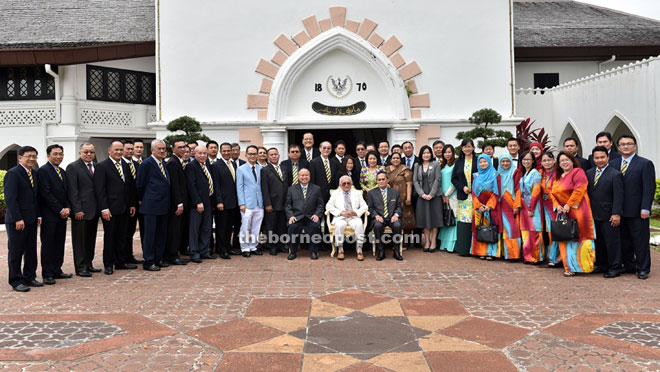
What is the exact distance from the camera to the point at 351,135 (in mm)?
14305

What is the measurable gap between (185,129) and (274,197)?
145 inches

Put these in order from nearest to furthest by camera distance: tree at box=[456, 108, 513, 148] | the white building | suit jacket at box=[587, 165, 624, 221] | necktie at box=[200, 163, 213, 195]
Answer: suit jacket at box=[587, 165, 624, 221], necktie at box=[200, 163, 213, 195], tree at box=[456, 108, 513, 148], the white building

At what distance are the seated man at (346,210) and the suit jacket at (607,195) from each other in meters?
3.38

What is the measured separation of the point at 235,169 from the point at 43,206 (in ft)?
10.1

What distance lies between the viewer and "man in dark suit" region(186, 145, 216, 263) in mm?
8078

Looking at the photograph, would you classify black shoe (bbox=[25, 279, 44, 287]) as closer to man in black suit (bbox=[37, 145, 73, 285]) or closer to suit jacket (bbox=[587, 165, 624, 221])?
man in black suit (bbox=[37, 145, 73, 285])

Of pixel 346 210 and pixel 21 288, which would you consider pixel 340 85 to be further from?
pixel 21 288

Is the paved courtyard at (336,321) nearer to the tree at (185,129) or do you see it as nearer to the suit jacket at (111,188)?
the suit jacket at (111,188)

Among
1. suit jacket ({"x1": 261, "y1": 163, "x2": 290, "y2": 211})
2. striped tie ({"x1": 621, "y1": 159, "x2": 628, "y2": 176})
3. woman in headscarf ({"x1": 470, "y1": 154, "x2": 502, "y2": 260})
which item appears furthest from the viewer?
suit jacket ({"x1": 261, "y1": 163, "x2": 290, "y2": 211})

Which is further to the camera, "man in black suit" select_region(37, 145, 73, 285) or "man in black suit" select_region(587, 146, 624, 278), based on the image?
"man in black suit" select_region(587, 146, 624, 278)

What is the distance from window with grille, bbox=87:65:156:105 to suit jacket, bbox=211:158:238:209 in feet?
27.6

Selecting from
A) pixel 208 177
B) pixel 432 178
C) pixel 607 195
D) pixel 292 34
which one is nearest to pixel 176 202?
pixel 208 177

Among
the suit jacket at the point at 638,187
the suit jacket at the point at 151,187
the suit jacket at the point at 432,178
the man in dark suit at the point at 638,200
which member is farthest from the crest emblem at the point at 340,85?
the suit jacket at the point at 638,187

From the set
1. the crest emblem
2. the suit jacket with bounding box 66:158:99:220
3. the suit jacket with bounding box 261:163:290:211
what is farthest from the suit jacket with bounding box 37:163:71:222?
the crest emblem
